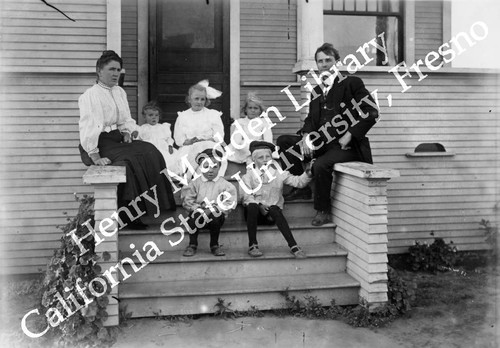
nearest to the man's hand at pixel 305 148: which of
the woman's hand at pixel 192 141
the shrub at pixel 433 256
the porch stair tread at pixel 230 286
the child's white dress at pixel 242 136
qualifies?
the child's white dress at pixel 242 136

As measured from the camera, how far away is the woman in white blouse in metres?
4.57

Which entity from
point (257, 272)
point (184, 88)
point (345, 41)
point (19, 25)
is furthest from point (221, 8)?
point (257, 272)

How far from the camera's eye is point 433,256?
6113mm

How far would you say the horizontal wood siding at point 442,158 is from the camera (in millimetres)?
6098

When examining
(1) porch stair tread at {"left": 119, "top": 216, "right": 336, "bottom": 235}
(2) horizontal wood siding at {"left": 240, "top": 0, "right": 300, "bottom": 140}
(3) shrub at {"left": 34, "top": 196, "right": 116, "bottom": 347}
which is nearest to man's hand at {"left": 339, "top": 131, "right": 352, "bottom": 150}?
(1) porch stair tread at {"left": 119, "top": 216, "right": 336, "bottom": 235}

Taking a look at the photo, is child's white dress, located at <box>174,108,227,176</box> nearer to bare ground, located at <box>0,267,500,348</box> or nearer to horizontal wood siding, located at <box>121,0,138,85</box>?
horizontal wood siding, located at <box>121,0,138,85</box>

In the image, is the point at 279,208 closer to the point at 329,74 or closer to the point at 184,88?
the point at 329,74

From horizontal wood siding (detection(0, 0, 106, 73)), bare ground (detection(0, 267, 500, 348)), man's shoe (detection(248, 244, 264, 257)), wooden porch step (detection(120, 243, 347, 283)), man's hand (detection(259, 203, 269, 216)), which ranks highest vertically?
horizontal wood siding (detection(0, 0, 106, 73))

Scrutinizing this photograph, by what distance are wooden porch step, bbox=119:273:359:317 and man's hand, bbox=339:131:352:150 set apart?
130 cm

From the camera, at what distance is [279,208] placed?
4.65 meters

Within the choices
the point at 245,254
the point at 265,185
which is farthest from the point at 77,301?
the point at 265,185

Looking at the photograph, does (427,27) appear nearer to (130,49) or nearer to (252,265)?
(130,49)

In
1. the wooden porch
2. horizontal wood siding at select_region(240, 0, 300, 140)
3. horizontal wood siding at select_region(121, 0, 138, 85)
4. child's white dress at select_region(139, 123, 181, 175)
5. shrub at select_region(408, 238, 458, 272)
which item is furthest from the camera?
horizontal wood siding at select_region(240, 0, 300, 140)

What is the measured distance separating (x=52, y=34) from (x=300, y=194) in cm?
339
